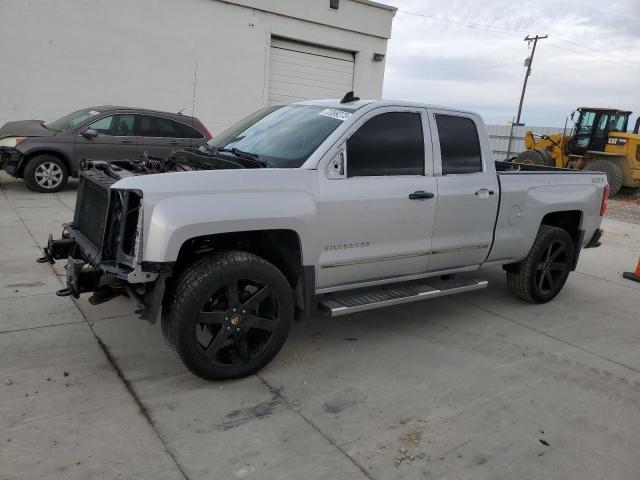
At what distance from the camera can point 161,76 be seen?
13.5 metres

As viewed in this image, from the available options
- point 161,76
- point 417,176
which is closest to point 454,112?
point 417,176

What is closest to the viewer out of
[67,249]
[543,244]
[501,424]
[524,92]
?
[501,424]

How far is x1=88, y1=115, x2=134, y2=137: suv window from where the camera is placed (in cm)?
1002

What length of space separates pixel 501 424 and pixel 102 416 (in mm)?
2456

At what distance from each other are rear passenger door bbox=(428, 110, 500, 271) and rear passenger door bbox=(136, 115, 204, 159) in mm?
7184

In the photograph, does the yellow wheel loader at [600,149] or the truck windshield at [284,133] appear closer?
the truck windshield at [284,133]

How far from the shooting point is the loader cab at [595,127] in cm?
1714

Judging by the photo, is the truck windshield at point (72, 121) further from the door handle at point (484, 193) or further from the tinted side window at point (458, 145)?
the door handle at point (484, 193)

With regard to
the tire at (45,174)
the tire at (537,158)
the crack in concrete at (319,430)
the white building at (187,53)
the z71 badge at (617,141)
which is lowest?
the crack in concrete at (319,430)

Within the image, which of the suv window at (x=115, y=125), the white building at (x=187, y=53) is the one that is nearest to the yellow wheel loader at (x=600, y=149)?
the white building at (x=187, y=53)

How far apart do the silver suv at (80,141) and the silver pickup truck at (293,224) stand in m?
6.14

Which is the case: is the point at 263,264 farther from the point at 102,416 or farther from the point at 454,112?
the point at 454,112

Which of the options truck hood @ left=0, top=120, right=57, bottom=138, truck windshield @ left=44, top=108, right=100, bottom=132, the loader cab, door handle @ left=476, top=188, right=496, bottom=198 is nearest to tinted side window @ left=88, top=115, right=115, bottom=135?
truck windshield @ left=44, top=108, right=100, bottom=132

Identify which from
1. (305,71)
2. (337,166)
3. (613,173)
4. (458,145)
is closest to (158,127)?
(305,71)
